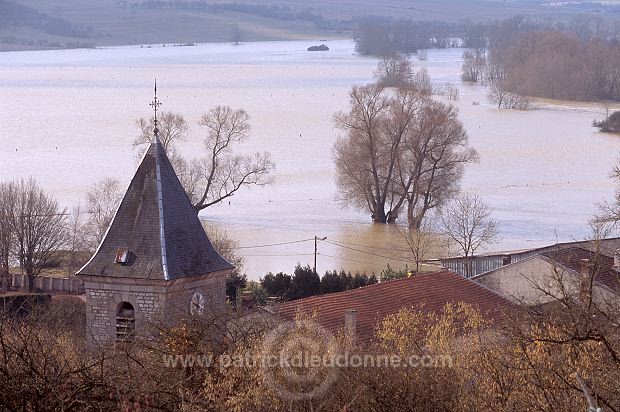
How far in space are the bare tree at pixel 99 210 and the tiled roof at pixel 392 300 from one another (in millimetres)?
10414

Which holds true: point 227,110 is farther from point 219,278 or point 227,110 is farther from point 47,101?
point 47,101

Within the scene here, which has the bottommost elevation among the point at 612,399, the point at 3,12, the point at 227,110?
the point at 612,399

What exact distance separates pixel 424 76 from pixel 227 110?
34.7m

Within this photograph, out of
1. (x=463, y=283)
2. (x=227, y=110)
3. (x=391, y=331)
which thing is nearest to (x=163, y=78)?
(x=227, y=110)

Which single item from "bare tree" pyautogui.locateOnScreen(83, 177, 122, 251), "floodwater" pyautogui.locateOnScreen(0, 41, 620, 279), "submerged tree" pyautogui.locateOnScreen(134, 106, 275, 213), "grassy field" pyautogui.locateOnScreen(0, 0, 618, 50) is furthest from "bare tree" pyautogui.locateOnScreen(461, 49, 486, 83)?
"grassy field" pyautogui.locateOnScreen(0, 0, 618, 50)

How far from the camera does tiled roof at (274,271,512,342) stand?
49.5 ft

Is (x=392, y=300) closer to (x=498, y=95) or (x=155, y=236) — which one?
(x=155, y=236)

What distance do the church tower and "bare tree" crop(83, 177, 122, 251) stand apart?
38.5ft

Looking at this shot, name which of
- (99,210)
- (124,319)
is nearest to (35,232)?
(99,210)

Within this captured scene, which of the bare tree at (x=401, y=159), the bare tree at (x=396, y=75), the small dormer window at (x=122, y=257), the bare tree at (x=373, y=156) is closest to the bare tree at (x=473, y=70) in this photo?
the bare tree at (x=396, y=75)

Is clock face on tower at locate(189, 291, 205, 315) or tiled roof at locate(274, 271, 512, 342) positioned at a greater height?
clock face on tower at locate(189, 291, 205, 315)

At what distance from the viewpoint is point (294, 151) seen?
4675 cm

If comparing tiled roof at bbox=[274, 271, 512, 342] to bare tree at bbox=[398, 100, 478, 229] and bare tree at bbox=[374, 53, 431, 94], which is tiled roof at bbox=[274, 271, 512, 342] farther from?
bare tree at bbox=[374, 53, 431, 94]

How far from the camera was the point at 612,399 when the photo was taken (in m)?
9.52
